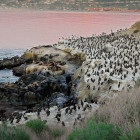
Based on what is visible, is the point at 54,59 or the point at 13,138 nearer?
the point at 13,138

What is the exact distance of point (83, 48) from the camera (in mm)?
29688

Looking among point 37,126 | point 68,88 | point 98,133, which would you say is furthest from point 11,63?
point 98,133

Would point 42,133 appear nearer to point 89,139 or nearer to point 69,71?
point 89,139

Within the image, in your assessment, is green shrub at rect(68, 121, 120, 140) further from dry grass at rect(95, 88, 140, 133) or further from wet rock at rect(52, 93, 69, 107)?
wet rock at rect(52, 93, 69, 107)

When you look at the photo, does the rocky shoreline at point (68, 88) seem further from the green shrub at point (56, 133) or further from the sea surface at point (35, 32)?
the sea surface at point (35, 32)

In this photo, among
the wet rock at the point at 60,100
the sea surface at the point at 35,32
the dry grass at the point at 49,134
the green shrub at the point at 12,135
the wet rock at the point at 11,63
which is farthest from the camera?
the sea surface at the point at 35,32

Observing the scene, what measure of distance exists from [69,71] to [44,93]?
5.51m

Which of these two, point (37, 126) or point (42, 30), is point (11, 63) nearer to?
point (37, 126)

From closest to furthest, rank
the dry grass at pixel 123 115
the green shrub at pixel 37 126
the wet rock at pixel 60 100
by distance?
1. the dry grass at pixel 123 115
2. the green shrub at pixel 37 126
3. the wet rock at pixel 60 100

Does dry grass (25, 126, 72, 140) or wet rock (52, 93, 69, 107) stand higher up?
dry grass (25, 126, 72, 140)

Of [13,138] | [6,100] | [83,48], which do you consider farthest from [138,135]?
[83,48]

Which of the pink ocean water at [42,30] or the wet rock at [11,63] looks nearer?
the wet rock at [11,63]

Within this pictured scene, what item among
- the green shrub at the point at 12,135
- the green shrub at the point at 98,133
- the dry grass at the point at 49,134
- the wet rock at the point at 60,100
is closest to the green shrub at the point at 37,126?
the dry grass at the point at 49,134

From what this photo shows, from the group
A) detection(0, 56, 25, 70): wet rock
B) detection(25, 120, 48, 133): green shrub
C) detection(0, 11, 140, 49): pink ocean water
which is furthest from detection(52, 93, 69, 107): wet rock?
detection(0, 11, 140, 49): pink ocean water
